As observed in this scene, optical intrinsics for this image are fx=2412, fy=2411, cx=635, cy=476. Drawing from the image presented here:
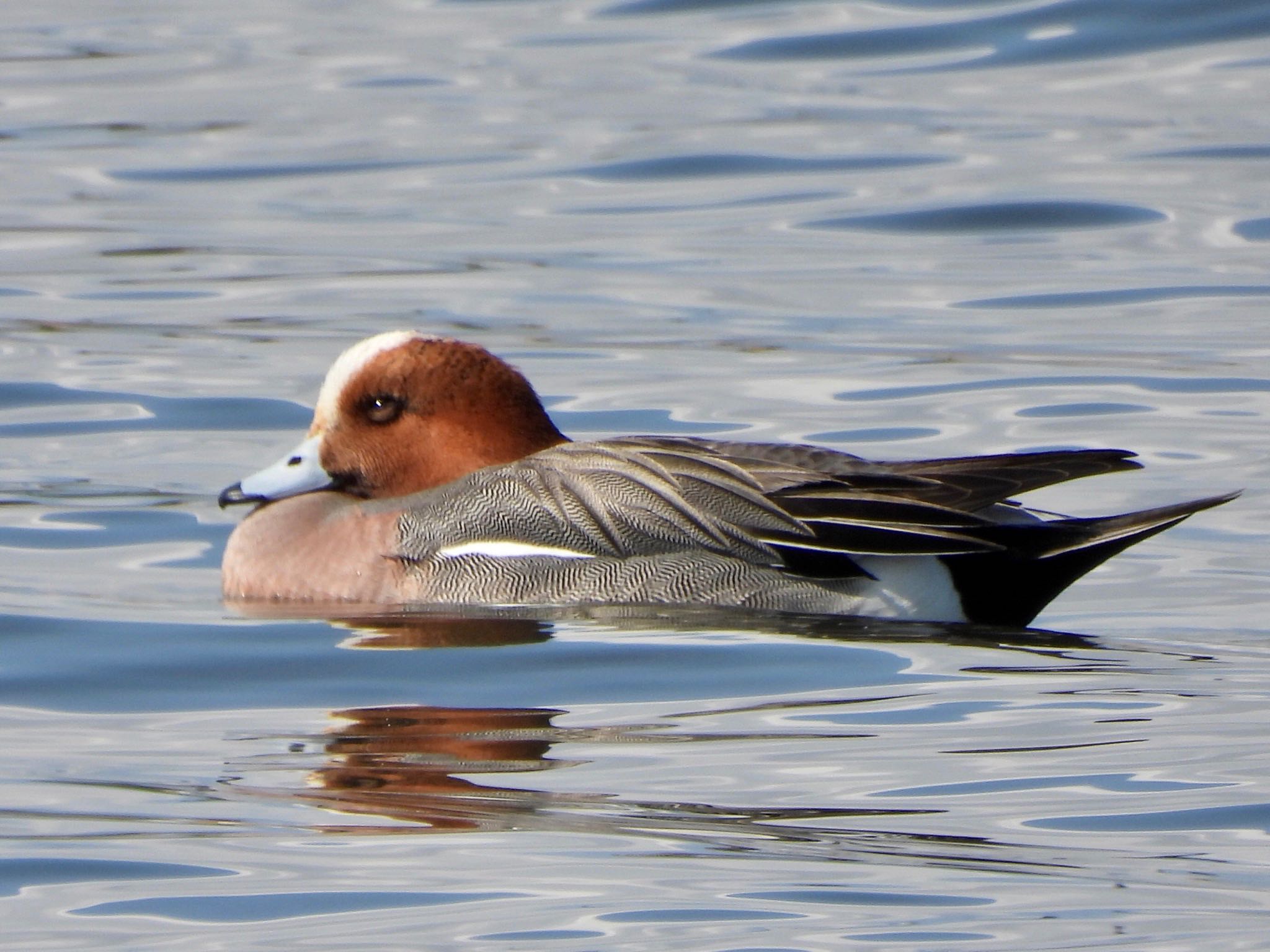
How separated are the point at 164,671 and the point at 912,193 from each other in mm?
6759

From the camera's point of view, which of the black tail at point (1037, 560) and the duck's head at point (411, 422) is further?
the duck's head at point (411, 422)

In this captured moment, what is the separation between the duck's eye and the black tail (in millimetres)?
1417

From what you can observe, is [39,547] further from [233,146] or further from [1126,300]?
[233,146]

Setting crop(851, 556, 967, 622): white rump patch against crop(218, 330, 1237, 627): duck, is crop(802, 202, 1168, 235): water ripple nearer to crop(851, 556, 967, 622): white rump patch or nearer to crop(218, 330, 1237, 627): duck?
crop(218, 330, 1237, 627): duck

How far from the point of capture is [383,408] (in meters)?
5.97

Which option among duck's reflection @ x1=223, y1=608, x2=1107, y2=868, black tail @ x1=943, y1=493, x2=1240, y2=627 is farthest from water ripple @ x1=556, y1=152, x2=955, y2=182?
duck's reflection @ x1=223, y1=608, x2=1107, y2=868

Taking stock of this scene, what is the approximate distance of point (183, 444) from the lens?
24.8 feet

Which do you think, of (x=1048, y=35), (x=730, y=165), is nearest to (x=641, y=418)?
(x=730, y=165)

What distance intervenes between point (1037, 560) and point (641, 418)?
2.64 meters

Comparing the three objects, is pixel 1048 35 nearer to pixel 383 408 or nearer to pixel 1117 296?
pixel 1117 296

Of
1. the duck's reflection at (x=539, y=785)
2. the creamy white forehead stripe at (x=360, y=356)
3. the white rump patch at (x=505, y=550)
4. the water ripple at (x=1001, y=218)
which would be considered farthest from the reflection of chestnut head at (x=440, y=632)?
the water ripple at (x=1001, y=218)

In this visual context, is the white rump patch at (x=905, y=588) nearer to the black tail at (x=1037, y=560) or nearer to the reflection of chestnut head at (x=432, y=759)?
the black tail at (x=1037, y=560)

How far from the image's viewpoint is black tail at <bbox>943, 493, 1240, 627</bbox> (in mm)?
5469

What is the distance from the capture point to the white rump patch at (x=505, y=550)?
5.57 metres
